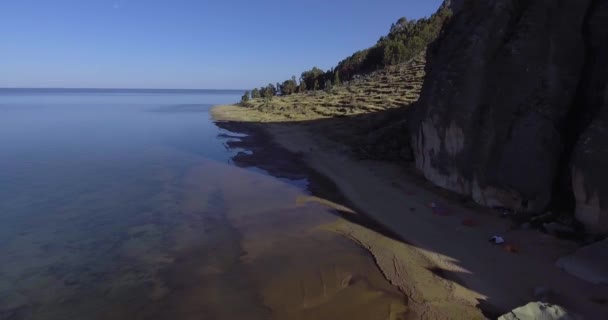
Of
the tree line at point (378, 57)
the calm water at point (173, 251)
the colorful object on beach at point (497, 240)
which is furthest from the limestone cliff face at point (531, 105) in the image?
the tree line at point (378, 57)

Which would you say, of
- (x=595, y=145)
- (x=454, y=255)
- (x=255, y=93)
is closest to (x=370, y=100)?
(x=595, y=145)

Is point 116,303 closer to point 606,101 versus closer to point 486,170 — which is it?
point 486,170

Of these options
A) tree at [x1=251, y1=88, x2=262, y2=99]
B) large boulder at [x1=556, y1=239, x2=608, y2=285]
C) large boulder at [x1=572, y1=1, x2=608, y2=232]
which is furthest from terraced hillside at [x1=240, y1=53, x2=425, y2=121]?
tree at [x1=251, y1=88, x2=262, y2=99]

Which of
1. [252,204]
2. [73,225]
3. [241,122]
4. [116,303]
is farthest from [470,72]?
[241,122]

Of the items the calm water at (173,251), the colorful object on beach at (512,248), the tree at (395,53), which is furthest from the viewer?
the tree at (395,53)

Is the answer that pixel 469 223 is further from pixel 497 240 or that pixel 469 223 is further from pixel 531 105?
pixel 531 105

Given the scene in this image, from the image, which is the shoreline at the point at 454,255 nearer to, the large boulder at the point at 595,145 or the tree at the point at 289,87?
the large boulder at the point at 595,145

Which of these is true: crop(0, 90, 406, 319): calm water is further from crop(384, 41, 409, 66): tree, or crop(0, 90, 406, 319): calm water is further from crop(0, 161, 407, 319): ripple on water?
crop(384, 41, 409, 66): tree
